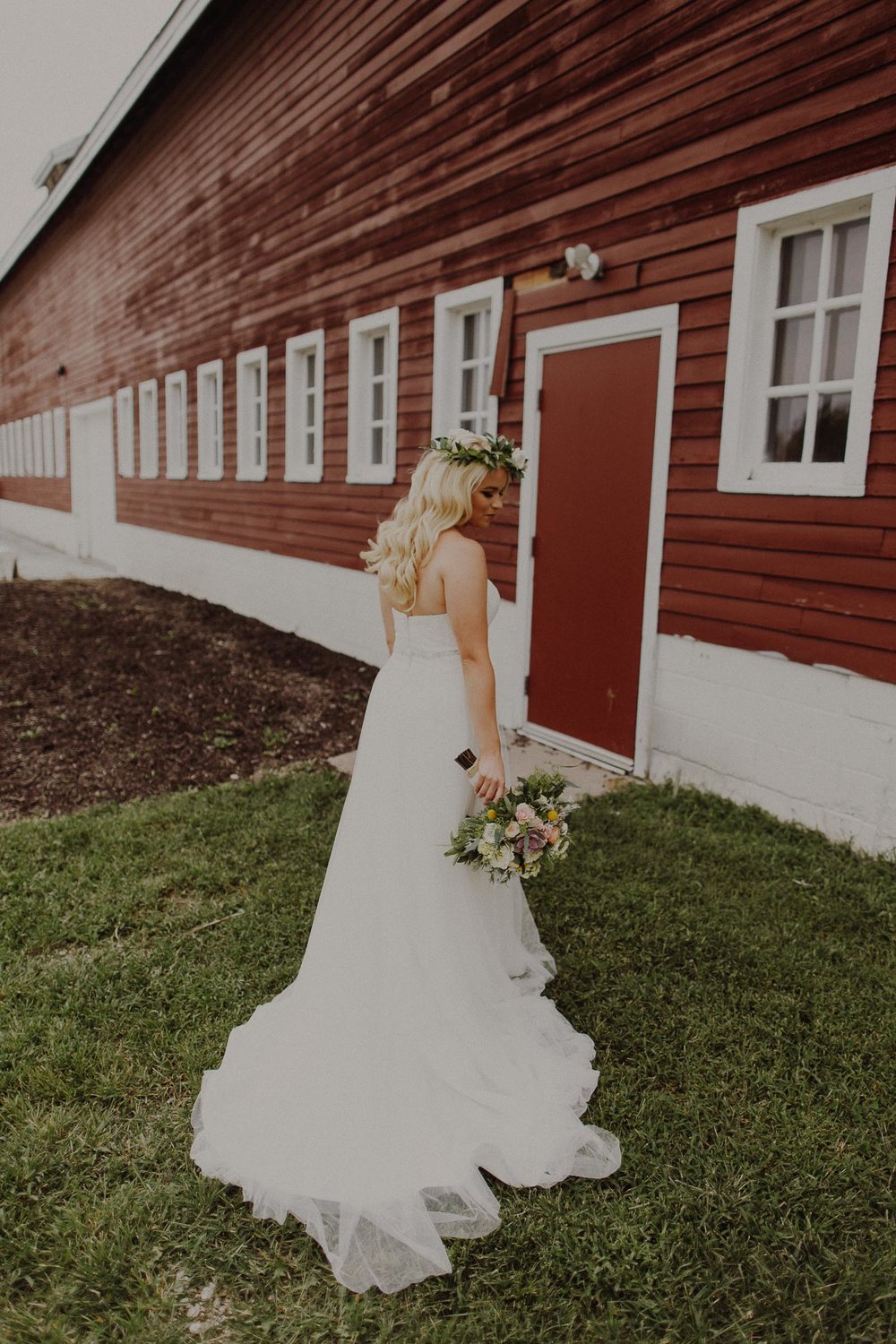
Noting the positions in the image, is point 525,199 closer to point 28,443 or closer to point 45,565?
point 45,565

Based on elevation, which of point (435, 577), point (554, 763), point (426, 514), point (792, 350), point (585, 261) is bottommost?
point (554, 763)

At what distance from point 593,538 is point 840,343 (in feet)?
6.57

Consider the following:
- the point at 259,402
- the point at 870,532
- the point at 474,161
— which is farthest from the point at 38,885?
the point at 259,402

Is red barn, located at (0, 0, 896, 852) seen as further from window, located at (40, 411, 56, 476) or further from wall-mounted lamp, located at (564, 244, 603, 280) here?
window, located at (40, 411, 56, 476)

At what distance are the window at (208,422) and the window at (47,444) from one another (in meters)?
13.0

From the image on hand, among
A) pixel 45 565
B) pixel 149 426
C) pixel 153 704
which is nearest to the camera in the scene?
pixel 153 704

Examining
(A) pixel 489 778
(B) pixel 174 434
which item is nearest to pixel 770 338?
(A) pixel 489 778

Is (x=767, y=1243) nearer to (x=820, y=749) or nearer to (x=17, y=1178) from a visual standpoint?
(x=17, y=1178)

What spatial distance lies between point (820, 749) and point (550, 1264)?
346 cm

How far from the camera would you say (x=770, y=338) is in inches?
211

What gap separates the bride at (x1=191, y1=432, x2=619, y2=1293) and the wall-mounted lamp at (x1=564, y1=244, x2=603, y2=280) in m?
3.82

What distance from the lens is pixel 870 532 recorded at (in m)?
4.76

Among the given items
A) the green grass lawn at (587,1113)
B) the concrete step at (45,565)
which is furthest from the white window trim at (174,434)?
the green grass lawn at (587,1113)

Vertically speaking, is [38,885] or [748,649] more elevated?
[748,649]
